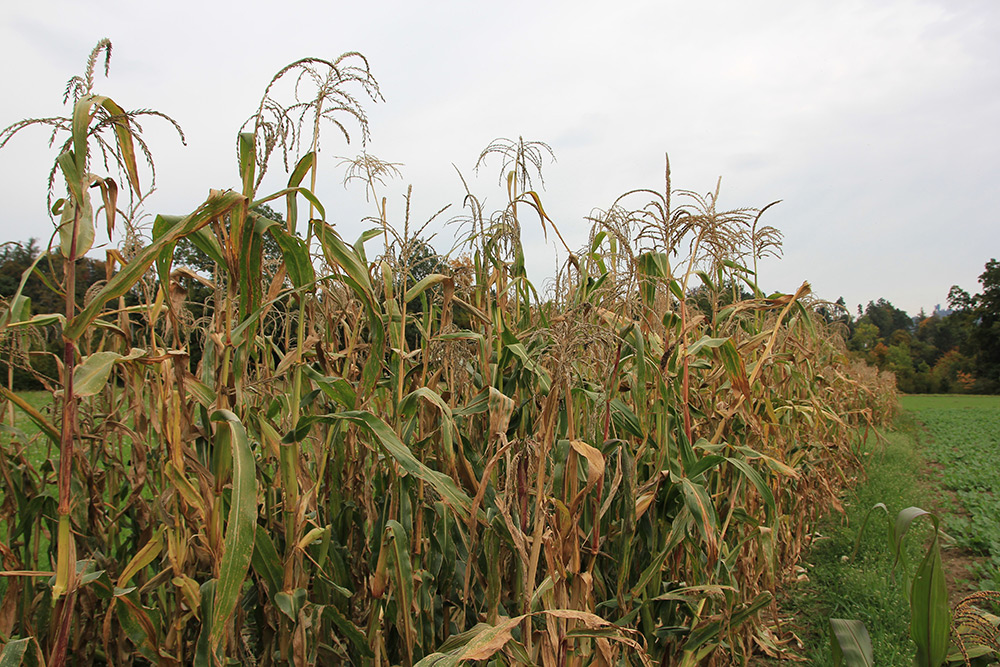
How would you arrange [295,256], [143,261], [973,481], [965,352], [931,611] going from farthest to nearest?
[965,352] → [973,481] → [931,611] → [295,256] → [143,261]

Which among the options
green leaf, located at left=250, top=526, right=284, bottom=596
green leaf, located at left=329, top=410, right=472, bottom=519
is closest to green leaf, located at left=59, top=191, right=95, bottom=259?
green leaf, located at left=329, top=410, right=472, bottom=519

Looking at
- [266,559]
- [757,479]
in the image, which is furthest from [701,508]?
[266,559]

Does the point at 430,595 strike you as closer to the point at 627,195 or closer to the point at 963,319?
the point at 627,195

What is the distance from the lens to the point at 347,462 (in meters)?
1.70

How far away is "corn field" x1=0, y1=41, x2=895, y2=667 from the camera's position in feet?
3.53

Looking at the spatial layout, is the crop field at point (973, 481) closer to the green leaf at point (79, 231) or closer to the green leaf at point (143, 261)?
the green leaf at point (143, 261)

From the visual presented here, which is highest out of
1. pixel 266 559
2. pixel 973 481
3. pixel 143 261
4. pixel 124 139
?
pixel 124 139

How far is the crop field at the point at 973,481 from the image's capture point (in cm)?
429

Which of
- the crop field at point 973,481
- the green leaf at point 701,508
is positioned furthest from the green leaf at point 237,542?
the crop field at point 973,481

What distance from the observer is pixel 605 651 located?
55.8 inches

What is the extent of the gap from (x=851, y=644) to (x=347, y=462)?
4.85ft

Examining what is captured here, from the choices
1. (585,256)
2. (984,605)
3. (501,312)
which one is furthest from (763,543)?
(984,605)

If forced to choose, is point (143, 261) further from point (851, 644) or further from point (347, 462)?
point (851, 644)

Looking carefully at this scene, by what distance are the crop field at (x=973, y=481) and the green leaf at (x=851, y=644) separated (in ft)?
8.97
